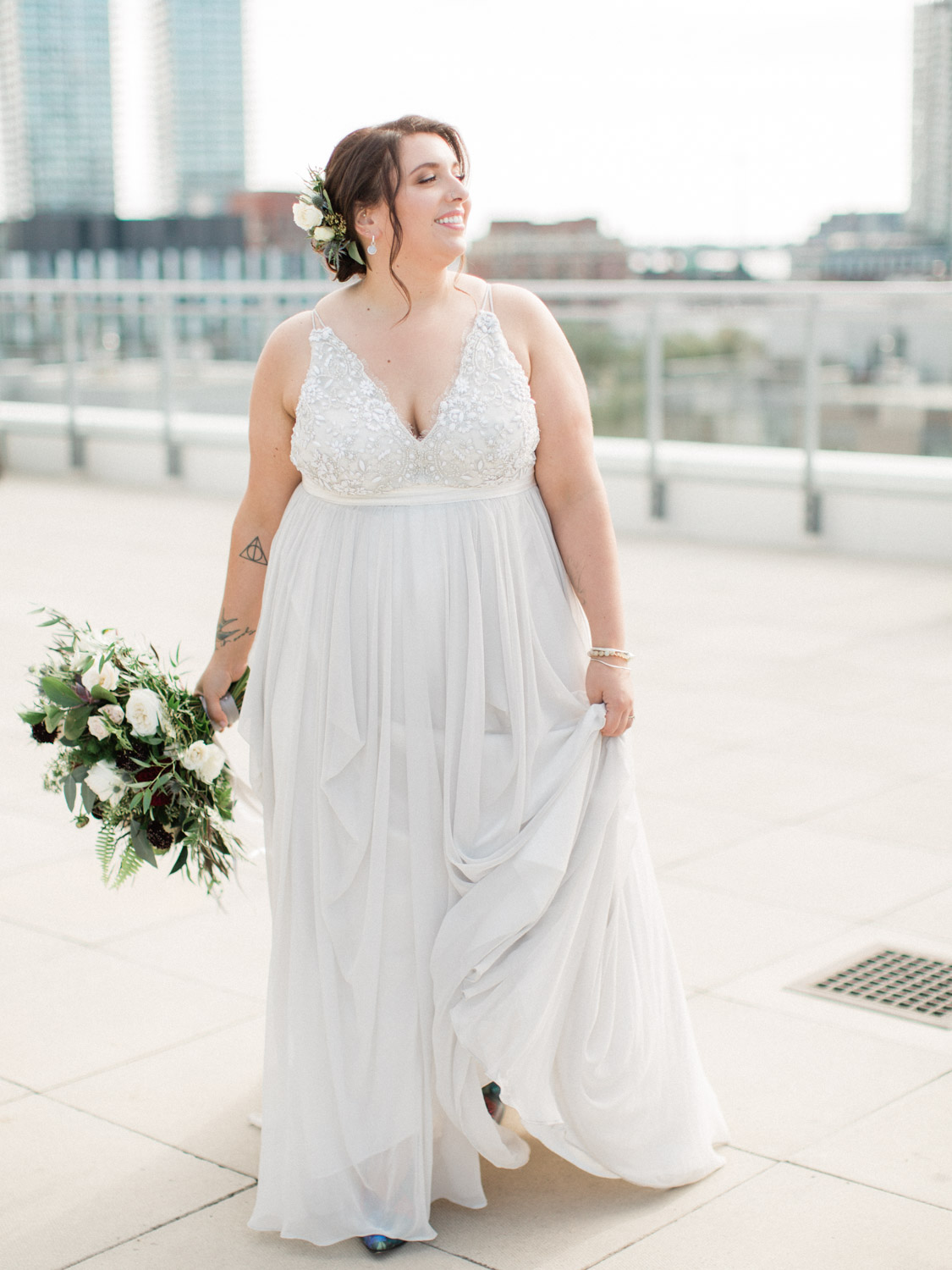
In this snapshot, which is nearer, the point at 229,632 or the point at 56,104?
the point at 229,632

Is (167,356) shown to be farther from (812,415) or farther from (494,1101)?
(494,1101)

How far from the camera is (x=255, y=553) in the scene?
9.56 feet

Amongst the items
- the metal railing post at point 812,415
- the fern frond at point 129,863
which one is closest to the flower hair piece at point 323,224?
the fern frond at point 129,863

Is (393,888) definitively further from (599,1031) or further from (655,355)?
(655,355)

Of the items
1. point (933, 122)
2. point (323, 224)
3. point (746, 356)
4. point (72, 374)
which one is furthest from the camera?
point (933, 122)

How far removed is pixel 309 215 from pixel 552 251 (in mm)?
51535

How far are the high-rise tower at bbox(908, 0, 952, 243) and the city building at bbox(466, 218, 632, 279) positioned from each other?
10892 millimetres

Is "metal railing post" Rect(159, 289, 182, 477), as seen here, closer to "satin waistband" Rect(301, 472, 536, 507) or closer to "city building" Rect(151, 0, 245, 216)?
"satin waistband" Rect(301, 472, 536, 507)

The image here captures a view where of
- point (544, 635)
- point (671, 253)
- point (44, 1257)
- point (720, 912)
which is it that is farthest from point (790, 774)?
point (671, 253)

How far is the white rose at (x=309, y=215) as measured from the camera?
267 centimetres

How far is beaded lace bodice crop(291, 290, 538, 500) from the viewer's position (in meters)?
A: 2.56

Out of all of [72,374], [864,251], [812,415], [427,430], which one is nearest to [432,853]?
[427,430]

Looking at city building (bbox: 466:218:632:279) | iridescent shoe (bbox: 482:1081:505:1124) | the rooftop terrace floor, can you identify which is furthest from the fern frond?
city building (bbox: 466:218:632:279)

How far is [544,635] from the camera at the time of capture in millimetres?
2723
